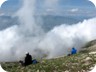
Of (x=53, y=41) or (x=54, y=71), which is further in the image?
(x=53, y=41)

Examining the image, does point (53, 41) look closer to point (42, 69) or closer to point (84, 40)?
point (84, 40)

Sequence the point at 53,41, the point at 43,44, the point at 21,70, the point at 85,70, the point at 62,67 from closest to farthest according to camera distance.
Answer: the point at 85,70
the point at 62,67
the point at 21,70
the point at 43,44
the point at 53,41

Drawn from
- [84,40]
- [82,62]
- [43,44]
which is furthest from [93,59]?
[43,44]

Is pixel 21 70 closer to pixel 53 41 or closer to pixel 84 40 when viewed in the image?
pixel 84 40

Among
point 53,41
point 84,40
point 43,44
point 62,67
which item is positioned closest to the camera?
point 62,67

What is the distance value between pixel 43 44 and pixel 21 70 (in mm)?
53949

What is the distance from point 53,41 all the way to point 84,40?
2912 cm

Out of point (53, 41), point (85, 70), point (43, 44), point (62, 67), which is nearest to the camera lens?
point (85, 70)

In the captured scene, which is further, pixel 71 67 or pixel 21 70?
pixel 21 70

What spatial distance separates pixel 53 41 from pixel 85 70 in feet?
219

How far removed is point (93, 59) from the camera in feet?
81.9

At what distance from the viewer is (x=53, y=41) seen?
89.2m

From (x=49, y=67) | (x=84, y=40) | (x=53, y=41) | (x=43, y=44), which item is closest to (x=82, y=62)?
(x=49, y=67)

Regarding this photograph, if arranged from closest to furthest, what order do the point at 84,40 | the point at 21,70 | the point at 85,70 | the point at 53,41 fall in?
the point at 85,70, the point at 21,70, the point at 84,40, the point at 53,41
